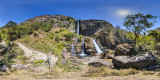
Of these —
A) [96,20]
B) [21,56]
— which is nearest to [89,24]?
[96,20]

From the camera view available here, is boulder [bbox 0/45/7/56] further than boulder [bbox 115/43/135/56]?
No

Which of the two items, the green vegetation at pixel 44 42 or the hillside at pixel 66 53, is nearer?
the hillside at pixel 66 53

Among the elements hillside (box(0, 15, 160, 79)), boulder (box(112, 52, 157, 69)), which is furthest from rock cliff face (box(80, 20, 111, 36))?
boulder (box(112, 52, 157, 69))

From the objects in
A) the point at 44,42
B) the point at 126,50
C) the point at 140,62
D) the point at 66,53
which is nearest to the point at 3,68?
the point at 140,62

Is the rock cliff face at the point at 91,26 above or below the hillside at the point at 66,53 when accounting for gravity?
above

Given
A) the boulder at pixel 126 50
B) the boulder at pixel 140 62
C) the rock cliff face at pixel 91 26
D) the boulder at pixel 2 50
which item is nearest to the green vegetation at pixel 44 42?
the boulder at pixel 2 50

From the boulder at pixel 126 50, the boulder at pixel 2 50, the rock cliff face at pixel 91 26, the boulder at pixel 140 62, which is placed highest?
the rock cliff face at pixel 91 26


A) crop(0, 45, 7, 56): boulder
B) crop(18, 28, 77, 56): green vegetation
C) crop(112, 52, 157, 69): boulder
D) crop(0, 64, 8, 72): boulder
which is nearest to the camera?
crop(0, 64, 8, 72): boulder

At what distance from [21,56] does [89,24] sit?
4591 cm

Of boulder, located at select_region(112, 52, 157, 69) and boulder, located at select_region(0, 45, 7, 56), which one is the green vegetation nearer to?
Result: boulder, located at select_region(0, 45, 7, 56)

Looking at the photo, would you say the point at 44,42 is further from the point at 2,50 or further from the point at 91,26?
the point at 91,26

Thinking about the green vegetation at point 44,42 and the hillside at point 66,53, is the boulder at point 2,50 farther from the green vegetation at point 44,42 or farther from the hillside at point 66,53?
the green vegetation at point 44,42

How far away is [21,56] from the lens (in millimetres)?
13836

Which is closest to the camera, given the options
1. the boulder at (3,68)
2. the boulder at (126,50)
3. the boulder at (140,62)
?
the boulder at (3,68)
